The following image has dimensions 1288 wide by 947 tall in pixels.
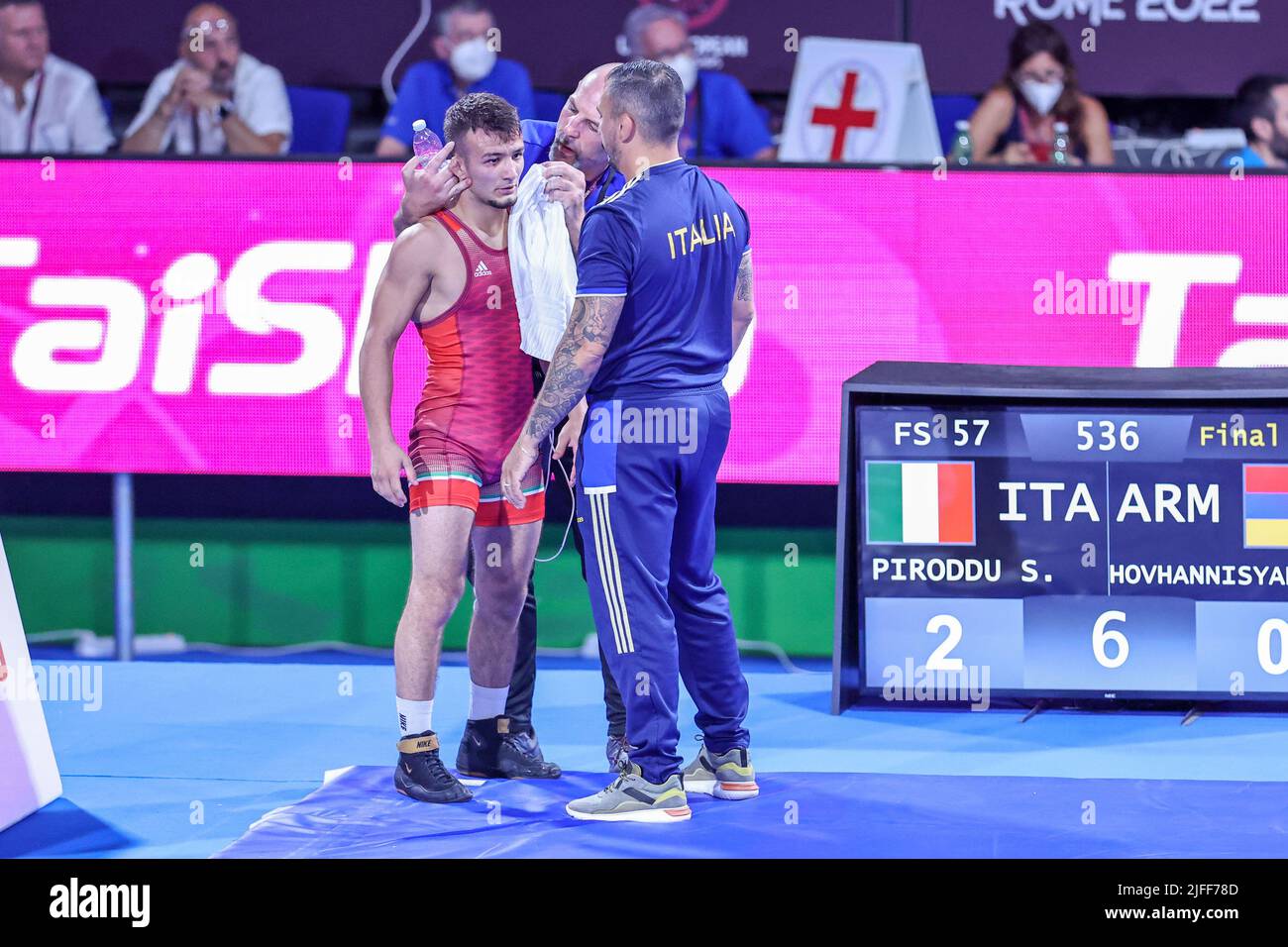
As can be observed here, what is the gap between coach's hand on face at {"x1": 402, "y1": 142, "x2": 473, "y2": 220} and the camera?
439 cm

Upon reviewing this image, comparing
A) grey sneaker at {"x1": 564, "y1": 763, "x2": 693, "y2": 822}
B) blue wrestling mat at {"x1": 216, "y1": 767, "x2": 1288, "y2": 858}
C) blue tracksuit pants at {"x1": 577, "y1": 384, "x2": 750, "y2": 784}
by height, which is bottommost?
blue wrestling mat at {"x1": 216, "y1": 767, "x2": 1288, "y2": 858}

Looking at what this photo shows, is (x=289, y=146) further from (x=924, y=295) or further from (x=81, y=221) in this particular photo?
(x=924, y=295)

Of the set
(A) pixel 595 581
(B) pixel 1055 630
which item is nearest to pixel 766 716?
(B) pixel 1055 630

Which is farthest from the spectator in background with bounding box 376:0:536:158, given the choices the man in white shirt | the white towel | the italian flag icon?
the white towel

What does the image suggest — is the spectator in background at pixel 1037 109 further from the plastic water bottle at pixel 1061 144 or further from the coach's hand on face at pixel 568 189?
the coach's hand on face at pixel 568 189

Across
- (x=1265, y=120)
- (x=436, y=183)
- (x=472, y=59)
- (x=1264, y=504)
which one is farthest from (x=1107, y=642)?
(x=472, y=59)

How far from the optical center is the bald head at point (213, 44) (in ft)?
23.5

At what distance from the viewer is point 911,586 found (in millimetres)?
5398

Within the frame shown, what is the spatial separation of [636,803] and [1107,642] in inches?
79.7

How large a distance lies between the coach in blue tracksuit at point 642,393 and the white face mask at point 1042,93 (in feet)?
11.5

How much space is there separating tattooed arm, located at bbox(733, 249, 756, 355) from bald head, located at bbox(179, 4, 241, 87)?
3622mm

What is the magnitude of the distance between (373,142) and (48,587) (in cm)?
259

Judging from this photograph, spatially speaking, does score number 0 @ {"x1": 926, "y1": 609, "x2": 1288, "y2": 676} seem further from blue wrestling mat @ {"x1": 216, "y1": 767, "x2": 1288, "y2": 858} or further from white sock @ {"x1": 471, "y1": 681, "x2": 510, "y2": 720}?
white sock @ {"x1": 471, "y1": 681, "x2": 510, "y2": 720}

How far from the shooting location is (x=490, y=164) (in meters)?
4.36
